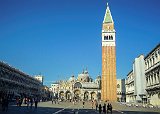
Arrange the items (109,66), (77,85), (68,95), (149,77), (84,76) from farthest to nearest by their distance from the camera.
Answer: (84,76)
(68,95)
(77,85)
(109,66)
(149,77)

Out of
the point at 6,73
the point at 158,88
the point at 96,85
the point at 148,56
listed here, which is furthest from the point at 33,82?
the point at 158,88

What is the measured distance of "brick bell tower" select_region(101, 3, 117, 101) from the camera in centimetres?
9619

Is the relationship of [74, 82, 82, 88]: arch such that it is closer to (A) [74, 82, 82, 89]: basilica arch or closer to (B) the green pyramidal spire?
(A) [74, 82, 82, 89]: basilica arch

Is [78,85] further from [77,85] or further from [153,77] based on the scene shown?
[153,77]

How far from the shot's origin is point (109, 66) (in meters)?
98.9

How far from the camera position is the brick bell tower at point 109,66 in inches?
3787

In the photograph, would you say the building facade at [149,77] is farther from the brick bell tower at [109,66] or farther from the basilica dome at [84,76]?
the basilica dome at [84,76]

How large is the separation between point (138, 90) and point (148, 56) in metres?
9.67

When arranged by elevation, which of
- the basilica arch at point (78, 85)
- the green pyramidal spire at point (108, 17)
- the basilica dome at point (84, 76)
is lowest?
the basilica arch at point (78, 85)

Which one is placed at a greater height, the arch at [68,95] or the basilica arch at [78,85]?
the basilica arch at [78,85]

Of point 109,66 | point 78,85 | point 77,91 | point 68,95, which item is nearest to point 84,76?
point 78,85

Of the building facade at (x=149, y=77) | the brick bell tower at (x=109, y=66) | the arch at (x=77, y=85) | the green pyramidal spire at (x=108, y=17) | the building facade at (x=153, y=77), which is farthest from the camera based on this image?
the arch at (x=77, y=85)

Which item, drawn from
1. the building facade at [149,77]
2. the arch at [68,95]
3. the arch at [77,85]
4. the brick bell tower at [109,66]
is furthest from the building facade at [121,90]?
the building facade at [149,77]

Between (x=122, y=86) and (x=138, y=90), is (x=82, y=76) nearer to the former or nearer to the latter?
(x=122, y=86)
